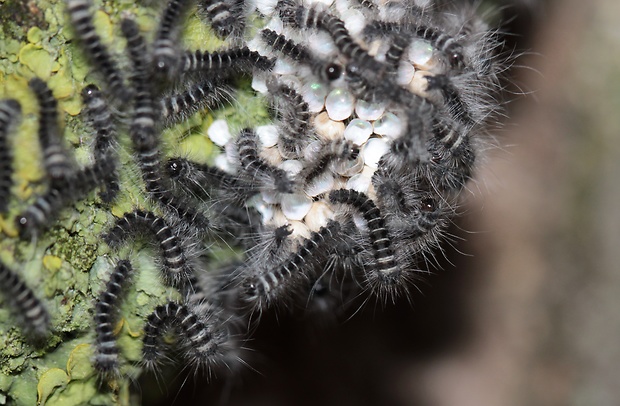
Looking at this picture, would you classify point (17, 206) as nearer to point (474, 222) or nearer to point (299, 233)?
point (299, 233)

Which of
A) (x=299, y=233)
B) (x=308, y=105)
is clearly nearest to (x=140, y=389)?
(x=299, y=233)

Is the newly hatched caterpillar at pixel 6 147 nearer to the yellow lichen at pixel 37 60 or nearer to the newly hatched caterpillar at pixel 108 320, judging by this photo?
the yellow lichen at pixel 37 60

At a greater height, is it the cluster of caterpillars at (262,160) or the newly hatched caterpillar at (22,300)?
the cluster of caterpillars at (262,160)

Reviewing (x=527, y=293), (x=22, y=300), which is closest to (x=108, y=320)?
(x=22, y=300)

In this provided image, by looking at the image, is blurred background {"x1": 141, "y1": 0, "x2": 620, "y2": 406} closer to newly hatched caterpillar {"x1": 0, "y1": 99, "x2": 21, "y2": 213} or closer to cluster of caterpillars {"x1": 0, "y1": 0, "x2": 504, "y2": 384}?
cluster of caterpillars {"x1": 0, "y1": 0, "x2": 504, "y2": 384}

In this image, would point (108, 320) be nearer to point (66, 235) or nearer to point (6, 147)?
point (66, 235)

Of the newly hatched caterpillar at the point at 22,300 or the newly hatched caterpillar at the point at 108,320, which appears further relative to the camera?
the newly hatched caterpillar at the point at 108,320

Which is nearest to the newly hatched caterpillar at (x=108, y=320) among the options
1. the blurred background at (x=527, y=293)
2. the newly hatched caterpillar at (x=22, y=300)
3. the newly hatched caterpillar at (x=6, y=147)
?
the newly hatched caterpillar at (x=22, y=300)
